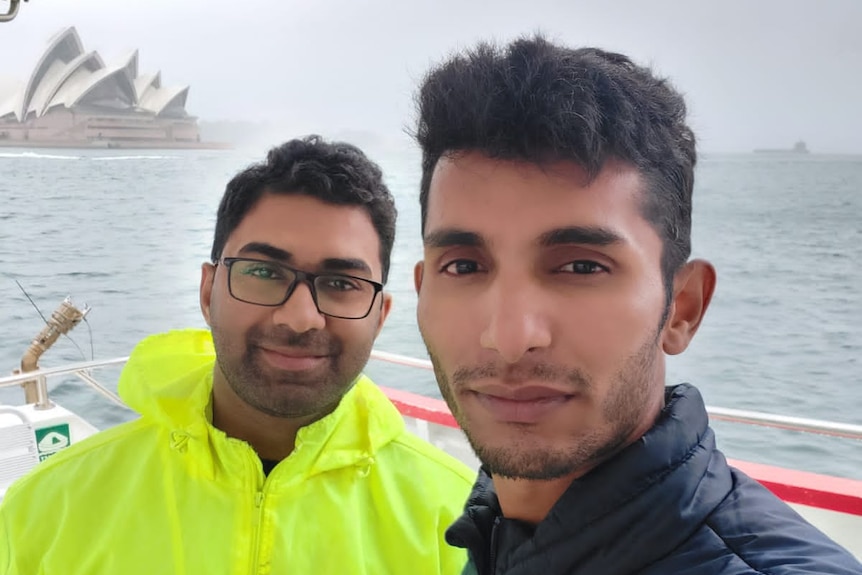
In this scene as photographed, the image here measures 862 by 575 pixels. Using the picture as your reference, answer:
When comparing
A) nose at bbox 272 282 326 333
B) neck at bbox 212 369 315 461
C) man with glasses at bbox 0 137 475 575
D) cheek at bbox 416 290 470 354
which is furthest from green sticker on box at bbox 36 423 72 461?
cheek at bbox 416 290 470 354

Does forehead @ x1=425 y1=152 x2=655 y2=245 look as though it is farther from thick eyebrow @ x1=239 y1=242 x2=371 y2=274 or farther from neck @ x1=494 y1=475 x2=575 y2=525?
thick eyebrow @ x1=239 y1=242 x2=371 y2=274

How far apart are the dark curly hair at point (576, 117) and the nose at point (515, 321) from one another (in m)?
0.12

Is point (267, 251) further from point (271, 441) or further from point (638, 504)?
point (638, 504)

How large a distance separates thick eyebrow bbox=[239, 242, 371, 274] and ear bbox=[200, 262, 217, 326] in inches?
4.6

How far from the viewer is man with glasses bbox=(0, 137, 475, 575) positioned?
1.11 metres

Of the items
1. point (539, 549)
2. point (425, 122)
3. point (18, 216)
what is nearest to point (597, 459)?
point (539, 549)

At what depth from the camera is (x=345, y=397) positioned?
127 centimetres

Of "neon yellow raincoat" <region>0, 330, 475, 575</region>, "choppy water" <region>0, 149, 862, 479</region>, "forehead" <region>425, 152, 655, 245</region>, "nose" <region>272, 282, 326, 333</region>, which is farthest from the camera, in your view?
"choppy water" <region>0, 149, 862, 479</region>

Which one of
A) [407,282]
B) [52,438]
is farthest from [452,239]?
[407,282]

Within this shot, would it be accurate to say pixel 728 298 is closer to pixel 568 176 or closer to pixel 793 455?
pixel 793 455

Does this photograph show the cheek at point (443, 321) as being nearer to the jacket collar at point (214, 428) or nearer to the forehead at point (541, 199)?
the forehead at point (541, 199)

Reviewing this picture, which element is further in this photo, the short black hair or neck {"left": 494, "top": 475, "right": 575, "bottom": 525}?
the short black hair

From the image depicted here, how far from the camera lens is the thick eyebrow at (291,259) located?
1.26 metres

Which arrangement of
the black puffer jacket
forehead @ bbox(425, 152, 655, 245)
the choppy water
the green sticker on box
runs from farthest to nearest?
the choppy water < the green sticker on box < forehead @ bbox(425, 152, 655, 245) < the black puffer jacket
